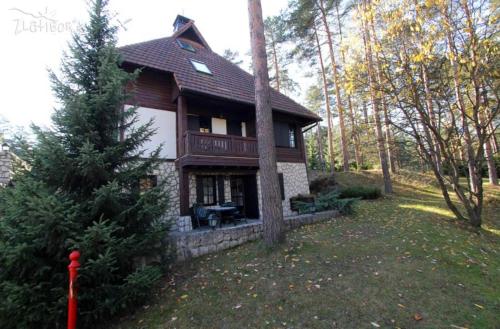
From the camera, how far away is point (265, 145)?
5.86 m

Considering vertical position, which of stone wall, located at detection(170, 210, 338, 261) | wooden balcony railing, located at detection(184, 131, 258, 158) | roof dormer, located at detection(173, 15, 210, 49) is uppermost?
roof dormer, located at detection(173, 15, 210, 49)

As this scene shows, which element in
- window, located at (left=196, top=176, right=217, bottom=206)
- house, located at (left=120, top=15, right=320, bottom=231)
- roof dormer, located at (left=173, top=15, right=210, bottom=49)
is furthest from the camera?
roof dormer, located at (left=173, top=15, right=210, bottom=49)

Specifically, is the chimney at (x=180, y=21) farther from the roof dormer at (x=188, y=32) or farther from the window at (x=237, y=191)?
the window at (x=237, y=191)

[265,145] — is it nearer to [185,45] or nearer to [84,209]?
[84,209]

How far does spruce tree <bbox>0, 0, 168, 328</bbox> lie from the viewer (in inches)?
145

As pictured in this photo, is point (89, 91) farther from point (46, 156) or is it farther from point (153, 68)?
point (153, 68)

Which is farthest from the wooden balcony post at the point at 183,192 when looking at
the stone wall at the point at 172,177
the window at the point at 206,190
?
the window at the point at 206,190

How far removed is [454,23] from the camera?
22.6 ft

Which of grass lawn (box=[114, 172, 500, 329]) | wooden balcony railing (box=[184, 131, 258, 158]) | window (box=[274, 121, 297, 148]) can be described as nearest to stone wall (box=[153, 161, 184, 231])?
wooden balcony railing (box=[184, 131, 258, 158])

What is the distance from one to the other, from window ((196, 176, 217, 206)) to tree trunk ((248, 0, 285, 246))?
4653 millimetres

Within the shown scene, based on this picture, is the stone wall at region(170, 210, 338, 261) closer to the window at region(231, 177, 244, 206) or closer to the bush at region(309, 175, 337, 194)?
the window at region(231, 177, 244, 206)

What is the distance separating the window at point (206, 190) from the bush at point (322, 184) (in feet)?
22.9

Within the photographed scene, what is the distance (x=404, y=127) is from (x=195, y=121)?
7.50m

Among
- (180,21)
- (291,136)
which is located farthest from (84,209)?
(180,21)
